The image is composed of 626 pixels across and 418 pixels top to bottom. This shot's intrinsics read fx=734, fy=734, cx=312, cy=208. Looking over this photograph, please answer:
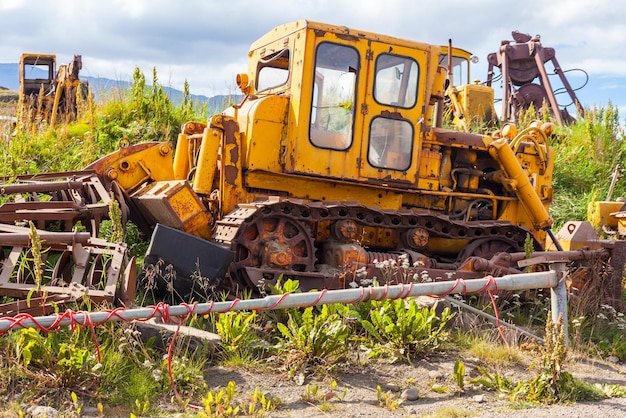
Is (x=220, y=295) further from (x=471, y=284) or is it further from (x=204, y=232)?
(x=471, y=284)

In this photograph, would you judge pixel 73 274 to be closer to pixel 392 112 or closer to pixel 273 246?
pixel 273 246

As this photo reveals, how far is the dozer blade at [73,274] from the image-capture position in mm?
5336

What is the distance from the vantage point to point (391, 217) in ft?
25.6

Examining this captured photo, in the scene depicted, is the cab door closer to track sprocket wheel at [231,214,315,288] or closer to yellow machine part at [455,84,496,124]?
track sprocket wheel at [231,214,315,288]

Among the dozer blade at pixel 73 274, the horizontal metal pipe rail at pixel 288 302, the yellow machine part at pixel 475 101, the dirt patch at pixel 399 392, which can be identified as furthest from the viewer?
the yellow machine part at pixel 475 101

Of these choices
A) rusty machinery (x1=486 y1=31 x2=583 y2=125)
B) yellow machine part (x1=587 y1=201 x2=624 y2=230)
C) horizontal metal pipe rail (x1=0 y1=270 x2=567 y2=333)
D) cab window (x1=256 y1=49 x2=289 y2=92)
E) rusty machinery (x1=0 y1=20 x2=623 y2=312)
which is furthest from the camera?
rusty machinery (x1=486 y1=31 x2=583 y2=125)

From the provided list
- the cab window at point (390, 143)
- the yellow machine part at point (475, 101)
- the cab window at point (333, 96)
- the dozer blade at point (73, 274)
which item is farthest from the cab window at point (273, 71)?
the yellow machine part at point (475, 101)

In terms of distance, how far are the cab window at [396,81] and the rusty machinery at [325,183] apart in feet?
0.04

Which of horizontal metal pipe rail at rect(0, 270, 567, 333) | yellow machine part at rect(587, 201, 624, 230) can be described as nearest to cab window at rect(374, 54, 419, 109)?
horizontal metal pipe rail at rect(0, 270, 567, 333)

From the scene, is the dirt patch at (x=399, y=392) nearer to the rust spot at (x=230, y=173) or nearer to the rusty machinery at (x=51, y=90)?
the rust spot at (x=230, y=173)

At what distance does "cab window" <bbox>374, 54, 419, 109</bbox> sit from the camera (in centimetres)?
789

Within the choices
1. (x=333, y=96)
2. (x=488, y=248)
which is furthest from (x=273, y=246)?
(x=488, y=248)

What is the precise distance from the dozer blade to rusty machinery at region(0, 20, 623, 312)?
79 cm

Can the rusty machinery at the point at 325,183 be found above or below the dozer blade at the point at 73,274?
above
